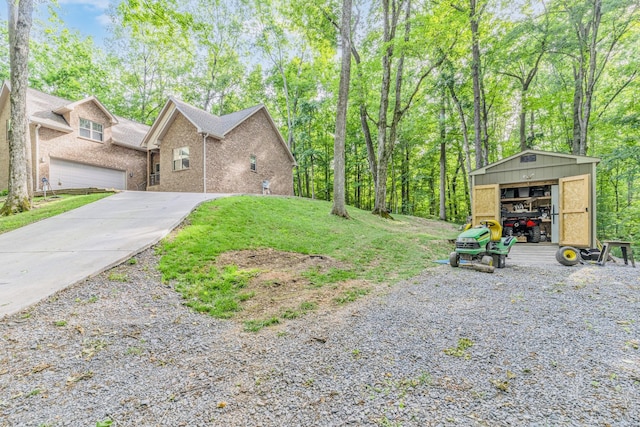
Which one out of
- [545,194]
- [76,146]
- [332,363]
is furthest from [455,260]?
[76,146]

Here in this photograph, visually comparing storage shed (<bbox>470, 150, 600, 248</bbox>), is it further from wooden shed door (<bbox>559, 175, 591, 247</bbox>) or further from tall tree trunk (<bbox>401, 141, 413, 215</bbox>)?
tall tree trunk (<bbox>401, 141, 413, 215</bbox>)

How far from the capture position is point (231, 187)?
1717cm

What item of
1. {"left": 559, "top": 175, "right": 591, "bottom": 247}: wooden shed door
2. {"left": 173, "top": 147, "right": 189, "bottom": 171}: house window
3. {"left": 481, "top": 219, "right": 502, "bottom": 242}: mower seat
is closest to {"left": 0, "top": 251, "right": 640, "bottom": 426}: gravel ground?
{"left": 481, "top": 219, "right": 502, "bottom": 242}: mower seat

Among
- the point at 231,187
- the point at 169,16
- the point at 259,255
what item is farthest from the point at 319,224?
the point at 231,187

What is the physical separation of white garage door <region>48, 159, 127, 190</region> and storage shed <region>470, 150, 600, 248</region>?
21.0 metres

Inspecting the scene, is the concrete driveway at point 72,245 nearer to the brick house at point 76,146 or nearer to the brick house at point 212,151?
the brick house at point 212,151

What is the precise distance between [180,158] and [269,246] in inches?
516

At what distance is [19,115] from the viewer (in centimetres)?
950

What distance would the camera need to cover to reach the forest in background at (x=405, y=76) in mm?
12000

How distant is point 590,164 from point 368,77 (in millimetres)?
10687

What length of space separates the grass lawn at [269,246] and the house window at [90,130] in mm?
13515

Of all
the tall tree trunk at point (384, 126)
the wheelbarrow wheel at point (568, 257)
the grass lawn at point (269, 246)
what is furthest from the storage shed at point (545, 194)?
the tall tree trunk at point (384, 126)

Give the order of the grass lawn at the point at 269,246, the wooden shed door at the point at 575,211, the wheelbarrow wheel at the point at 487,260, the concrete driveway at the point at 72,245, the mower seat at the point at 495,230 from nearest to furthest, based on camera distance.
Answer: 1. the concrete driveway at the point at 72,245
2. the grass lawn at the point at 269,246
3. the wheelbarrow wheel at the point at 487,260
4. the mower seat at the point at 495,230
5. the wooden shed door at the point at 575,211

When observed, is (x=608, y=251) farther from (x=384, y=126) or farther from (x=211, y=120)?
(x=211, y=120)
